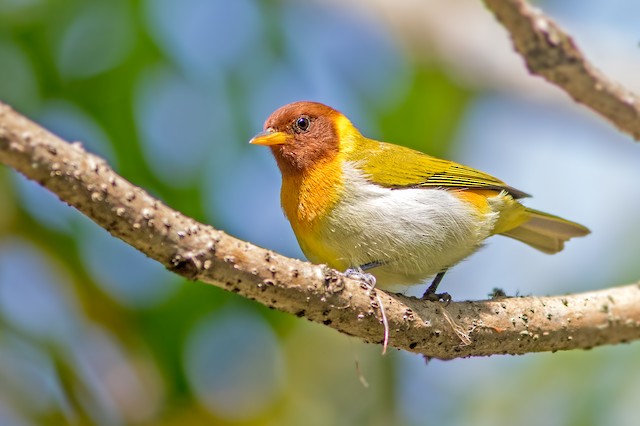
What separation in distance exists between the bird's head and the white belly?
1.01ft

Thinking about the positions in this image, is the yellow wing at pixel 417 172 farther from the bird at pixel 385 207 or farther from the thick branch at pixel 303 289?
the thick branch at pixel 303 289

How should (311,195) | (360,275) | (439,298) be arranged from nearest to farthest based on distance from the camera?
(439,298) < (360,275) < (311,195)

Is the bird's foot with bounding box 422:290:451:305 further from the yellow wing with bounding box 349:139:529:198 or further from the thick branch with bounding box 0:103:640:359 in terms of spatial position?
the yellow wing with bounding box 349:139:529:198

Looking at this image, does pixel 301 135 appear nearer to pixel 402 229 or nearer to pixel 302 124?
pixel 302 124

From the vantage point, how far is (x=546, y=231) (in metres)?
4.77

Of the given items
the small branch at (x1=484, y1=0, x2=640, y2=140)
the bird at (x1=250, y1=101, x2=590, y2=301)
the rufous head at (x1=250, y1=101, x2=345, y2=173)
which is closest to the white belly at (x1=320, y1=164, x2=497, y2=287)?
the bird at (x1=250, y1=101, x2=590, y2=301)

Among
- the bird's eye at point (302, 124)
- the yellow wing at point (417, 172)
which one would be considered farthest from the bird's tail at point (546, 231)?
the bird's eye at point (302, 124)

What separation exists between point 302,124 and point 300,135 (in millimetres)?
126

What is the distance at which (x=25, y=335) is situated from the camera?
4375 millimetres

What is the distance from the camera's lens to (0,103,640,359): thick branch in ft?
7.39

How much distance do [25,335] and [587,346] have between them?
2.88 meters

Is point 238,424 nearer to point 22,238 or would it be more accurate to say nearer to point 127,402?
point 127,402

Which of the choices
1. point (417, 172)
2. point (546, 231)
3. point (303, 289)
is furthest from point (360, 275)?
point (546, 231)

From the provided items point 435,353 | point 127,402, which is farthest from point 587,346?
point 127,402
